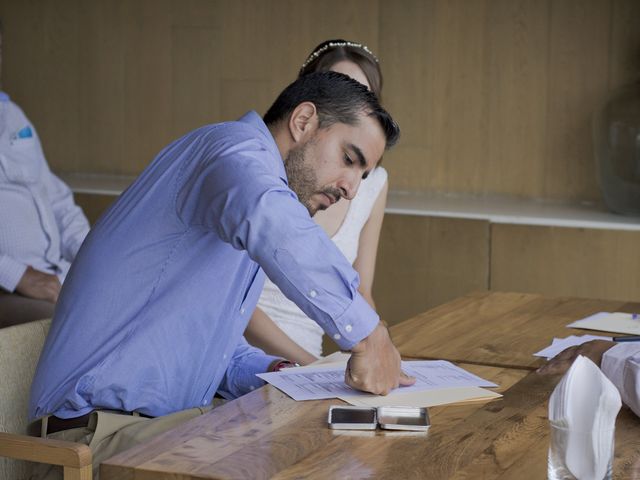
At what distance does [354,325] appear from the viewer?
165 cm

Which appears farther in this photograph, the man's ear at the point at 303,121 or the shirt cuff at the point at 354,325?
the man's ear at the point at 303,121

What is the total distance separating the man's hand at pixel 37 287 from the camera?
3.28 meters

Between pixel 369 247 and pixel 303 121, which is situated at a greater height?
pixel 303 121

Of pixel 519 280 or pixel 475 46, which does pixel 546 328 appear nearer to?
pixel 519 280

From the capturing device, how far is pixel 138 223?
184 centimetres

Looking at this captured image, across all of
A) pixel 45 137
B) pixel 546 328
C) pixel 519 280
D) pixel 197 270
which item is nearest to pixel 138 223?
pixel 197 270

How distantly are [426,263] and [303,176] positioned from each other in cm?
192

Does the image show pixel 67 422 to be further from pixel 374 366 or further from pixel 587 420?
pixel 587 420

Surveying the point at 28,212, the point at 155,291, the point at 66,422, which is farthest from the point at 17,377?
the point at 28,212

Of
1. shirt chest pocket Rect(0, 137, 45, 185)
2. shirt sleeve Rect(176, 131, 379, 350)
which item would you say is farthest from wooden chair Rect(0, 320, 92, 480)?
shirt chest pocket Rect(0, 137, 45, 185)

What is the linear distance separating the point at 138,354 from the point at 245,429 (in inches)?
12.9

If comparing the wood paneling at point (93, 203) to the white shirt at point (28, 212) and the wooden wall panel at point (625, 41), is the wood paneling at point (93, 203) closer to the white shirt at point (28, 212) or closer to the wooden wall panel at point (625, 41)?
the white shirt at point (28, 212)

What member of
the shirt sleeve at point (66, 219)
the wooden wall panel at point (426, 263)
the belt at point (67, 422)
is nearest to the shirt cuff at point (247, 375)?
the belt at point (67, 422)

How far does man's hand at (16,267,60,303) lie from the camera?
10.8 ft
